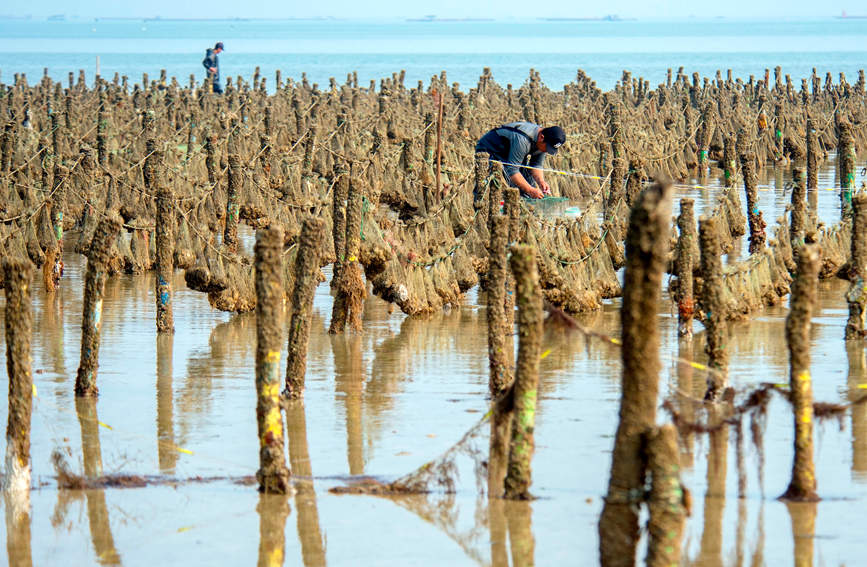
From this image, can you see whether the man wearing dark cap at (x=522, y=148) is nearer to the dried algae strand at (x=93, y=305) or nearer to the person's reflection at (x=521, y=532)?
the dried algae strand at (x=93, y=305)

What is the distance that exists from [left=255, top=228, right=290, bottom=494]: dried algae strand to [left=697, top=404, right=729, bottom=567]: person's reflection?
8.64 ft

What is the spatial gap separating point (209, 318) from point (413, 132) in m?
17.5

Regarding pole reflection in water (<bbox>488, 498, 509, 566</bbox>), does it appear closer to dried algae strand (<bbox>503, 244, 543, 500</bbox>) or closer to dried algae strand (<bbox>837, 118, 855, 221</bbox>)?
dried algae strand (<bbox>503, 244, 543, 500</bbox>)

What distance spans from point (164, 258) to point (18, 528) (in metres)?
5.96

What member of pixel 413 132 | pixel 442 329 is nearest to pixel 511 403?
pixel 442 329

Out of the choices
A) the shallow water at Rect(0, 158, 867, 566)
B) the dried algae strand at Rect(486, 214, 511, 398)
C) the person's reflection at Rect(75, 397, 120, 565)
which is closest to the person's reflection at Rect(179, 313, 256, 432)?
the shallow water at Rect(0, 158, 867, 566)

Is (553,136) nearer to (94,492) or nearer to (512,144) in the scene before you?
(512,144)

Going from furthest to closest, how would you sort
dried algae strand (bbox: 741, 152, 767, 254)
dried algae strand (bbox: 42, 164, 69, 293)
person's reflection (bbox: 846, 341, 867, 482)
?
dried algae strand (bbox: 741, 152, 767, 254) → dried algae strand (bbox: 42, 164, 69, 293) → person's reflection (bbox: 846, 341, 867, 482)

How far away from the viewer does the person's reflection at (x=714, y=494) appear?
26.1ft

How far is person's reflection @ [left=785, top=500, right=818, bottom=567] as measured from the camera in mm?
7828

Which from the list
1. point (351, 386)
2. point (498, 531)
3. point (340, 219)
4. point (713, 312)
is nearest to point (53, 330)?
point (340, 219)

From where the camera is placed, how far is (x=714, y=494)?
8.84 metres

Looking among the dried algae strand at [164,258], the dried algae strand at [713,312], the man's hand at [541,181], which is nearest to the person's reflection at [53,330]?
the dried algae strand at [164,258]

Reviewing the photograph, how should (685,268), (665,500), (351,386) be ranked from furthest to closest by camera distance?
(685,268) < (351,386) < (665,500)
